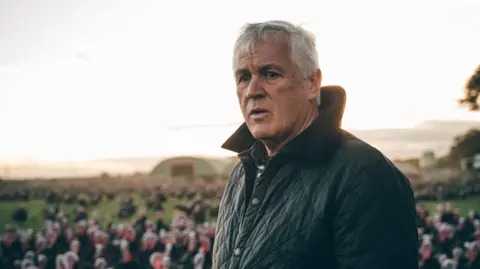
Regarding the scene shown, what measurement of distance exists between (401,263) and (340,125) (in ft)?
1.50

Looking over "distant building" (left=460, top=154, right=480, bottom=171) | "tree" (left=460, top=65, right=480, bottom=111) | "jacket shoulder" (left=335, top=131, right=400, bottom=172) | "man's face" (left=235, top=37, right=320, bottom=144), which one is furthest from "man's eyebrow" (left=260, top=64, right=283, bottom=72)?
"distant building" (left=460, top=154, right=480, bottom=171)

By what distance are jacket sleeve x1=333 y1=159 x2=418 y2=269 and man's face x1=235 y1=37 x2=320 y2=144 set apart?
271 mm

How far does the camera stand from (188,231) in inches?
358

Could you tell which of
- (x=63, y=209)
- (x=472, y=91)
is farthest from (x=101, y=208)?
(x=472, y=91)

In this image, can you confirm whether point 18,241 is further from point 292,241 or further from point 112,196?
point 292,241

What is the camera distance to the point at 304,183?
156 centimetres

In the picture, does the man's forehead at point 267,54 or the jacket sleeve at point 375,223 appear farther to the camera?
the man's forehead at point 267,54

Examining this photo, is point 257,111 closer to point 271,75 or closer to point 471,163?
point 271,75

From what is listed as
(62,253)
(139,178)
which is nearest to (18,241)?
(62,253)

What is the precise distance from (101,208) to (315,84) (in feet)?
45.9

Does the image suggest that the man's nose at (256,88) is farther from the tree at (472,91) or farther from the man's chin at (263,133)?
the tree at (472,91)

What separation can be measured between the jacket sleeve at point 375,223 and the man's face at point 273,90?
271 mm

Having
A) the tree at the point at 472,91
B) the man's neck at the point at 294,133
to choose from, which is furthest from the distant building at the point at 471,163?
the man's neck at the point at 294,133

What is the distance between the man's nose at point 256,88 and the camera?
157 centimetres
